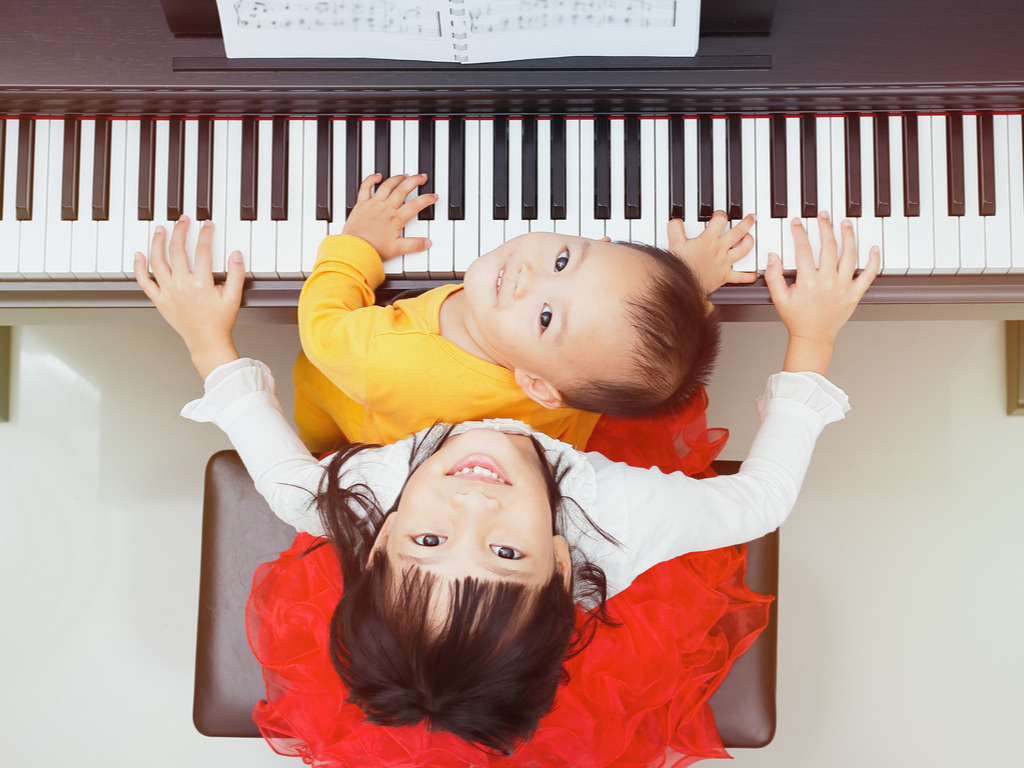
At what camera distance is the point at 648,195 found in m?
1.17

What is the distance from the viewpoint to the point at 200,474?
6.09 ft

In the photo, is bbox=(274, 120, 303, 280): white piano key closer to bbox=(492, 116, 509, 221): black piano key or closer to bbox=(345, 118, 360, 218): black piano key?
bbox=(345, 118, 360, 218): black piano key

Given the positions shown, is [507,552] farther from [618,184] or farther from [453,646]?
[618,184]

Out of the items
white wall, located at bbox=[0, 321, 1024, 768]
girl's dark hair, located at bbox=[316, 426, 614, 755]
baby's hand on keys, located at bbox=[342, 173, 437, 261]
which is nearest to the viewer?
girl's dark hair, located at bbox=[316, 426, 614, 755]

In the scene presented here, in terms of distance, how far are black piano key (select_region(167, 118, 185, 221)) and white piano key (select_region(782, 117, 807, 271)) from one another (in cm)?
91

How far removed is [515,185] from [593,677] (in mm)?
756

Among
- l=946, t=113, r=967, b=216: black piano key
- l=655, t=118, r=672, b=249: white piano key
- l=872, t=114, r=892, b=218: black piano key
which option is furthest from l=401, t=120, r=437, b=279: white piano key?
l=946, t=113, r=967, b=216: black piano key

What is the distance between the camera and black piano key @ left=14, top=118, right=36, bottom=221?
1157 millimetres

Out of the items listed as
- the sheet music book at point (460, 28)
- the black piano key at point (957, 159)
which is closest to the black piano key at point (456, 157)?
the sheet music book at point (460, 28)

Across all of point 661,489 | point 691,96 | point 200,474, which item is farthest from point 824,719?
point 200,474

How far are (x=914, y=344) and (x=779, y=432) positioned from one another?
87cm

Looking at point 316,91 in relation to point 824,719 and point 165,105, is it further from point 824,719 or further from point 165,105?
point 824,719

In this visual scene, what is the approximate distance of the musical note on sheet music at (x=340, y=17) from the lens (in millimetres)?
1064

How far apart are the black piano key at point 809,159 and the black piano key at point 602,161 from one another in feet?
0.95
